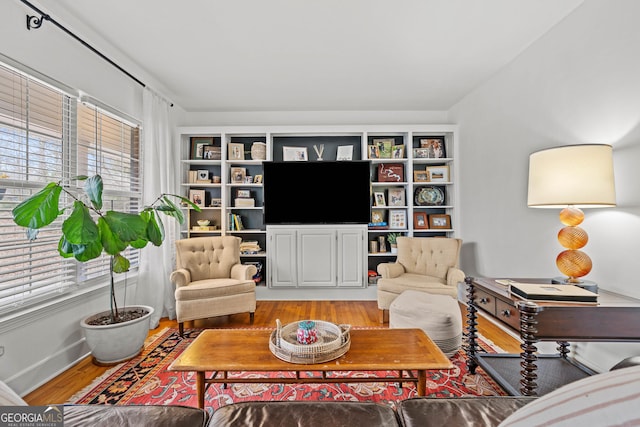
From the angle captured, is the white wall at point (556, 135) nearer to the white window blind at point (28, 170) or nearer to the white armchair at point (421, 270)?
the white armchair at point (421, 270)

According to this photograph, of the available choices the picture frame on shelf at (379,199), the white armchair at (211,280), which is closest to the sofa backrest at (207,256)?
the white armchair at (211,280)

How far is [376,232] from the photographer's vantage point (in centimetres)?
394

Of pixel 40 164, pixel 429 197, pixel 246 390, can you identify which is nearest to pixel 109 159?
pixel 40 164

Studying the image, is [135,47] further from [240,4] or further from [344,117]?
[344,117]

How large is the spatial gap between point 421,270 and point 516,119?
1767mm

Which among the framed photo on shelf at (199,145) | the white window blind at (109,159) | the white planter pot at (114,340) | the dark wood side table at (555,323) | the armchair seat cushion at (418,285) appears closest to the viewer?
the dark wood side table at (555,323)

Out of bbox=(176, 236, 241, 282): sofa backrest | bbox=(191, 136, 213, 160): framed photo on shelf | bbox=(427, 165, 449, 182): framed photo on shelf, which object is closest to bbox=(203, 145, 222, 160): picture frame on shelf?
bbox=(191, 136, 213, 160): framed photo on shelf

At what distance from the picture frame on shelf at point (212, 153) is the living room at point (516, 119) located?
778mm

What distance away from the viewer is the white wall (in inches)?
64.8

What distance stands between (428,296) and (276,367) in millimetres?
1549

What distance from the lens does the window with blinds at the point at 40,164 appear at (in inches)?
70.3

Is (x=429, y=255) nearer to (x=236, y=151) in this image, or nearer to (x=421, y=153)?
(x=421, y=153)

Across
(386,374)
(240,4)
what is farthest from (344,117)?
(386,374)

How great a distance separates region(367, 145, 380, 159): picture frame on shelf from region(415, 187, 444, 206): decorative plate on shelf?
78 centimetres
